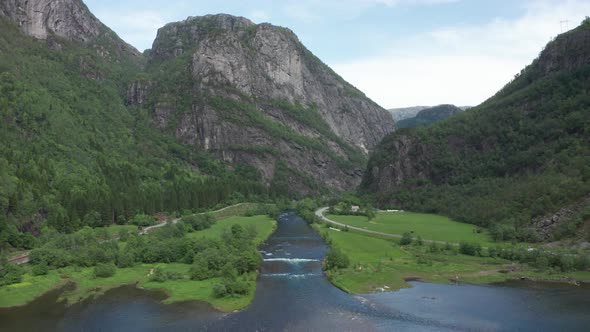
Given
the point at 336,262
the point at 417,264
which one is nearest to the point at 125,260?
the point at 336,262

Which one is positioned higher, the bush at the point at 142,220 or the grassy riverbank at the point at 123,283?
the bush at the point at 142,220

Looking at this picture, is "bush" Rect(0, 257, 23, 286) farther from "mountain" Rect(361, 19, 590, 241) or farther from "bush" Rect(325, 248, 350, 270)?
"mountain" Rect(361, 19, 590, 241)

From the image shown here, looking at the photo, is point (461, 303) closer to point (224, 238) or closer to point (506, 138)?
point (224, 238)

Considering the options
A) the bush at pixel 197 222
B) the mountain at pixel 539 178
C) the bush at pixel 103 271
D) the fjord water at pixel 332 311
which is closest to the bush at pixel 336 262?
the fjord water at pixel 332 311

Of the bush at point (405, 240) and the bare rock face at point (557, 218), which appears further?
the bush at point (405, 240)

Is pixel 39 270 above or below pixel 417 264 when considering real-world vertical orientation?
above

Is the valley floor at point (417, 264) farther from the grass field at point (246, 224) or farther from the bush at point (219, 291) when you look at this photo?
the bush at point (219, 291)

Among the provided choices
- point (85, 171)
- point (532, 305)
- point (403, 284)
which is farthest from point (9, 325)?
point (85, 171)

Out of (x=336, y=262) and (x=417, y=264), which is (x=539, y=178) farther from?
(x=336, y=262)
